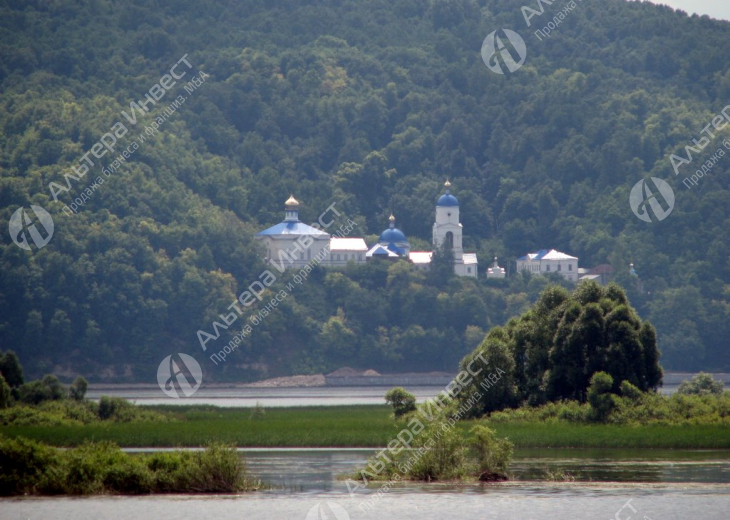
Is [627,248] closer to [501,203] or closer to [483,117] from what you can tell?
[501,203]

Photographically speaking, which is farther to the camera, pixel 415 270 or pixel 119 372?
pixel 415 270

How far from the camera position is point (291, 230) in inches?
5482

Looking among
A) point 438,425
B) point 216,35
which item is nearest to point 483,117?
point 216,35

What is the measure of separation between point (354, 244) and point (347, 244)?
2.58 ft

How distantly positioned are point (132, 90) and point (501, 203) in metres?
45.5

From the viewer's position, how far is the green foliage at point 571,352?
52500 millimetres

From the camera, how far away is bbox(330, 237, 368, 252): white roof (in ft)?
468

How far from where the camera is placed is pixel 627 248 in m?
148
